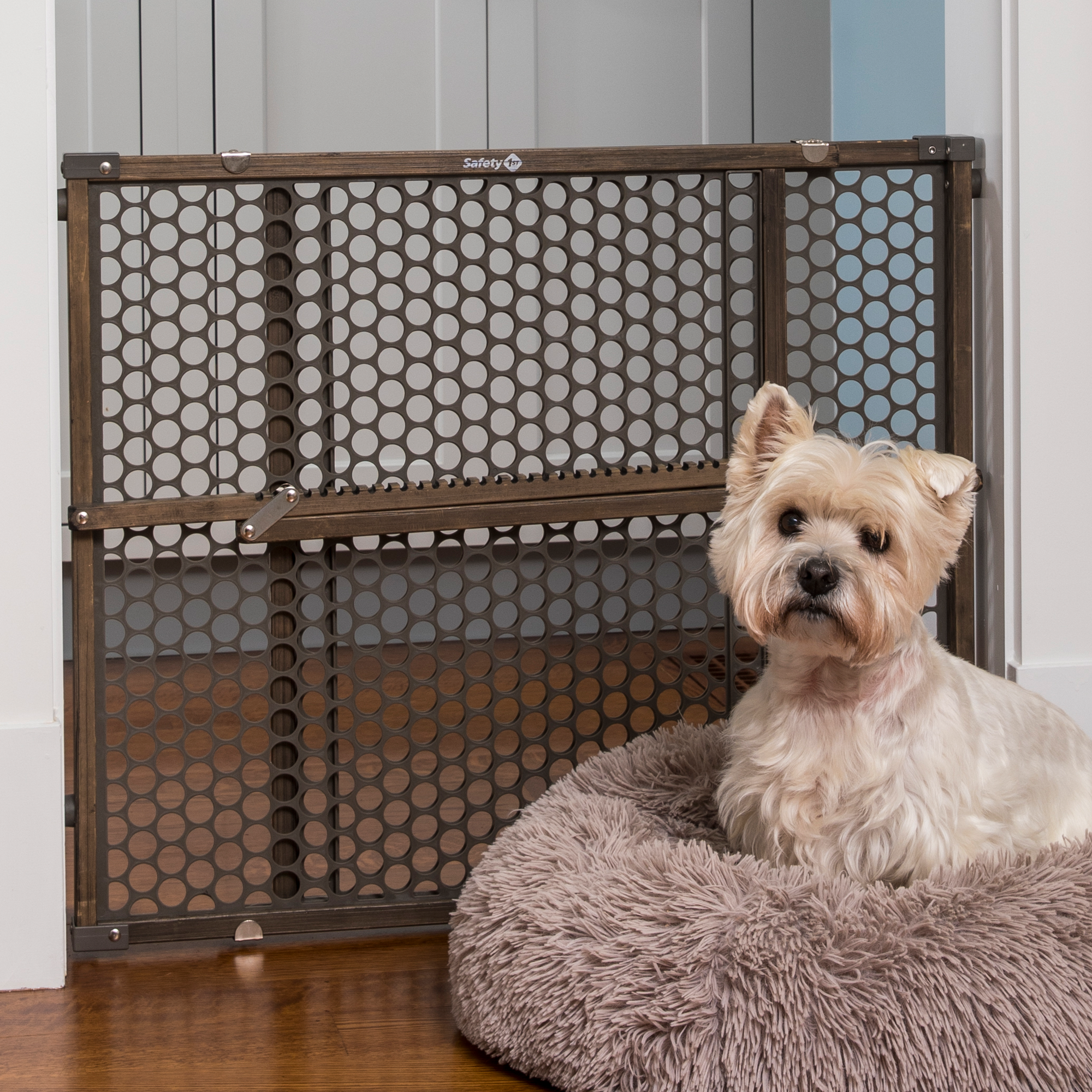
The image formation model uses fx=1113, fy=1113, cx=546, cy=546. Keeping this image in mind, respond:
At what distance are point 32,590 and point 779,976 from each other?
0.85 metres

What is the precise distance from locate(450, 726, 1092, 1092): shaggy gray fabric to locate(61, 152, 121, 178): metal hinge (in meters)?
0.88

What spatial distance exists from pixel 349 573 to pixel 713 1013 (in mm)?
662

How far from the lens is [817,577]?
Answer: 0.96 meters

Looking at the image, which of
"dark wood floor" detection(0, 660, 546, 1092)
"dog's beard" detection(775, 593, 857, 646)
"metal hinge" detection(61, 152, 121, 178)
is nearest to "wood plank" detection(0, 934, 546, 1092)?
"dark wood floor" detection(0, 660, 546, 1092)

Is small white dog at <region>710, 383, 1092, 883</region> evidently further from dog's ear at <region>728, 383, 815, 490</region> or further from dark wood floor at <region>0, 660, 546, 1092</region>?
dark wood floor at <region>0, 660, 546, 1092</region>

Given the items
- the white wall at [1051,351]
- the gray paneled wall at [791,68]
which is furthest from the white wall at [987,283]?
the gray paneled wall at [791,68]

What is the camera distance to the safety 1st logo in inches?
50.7

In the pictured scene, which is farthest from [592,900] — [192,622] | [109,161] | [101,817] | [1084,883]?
[192,622]

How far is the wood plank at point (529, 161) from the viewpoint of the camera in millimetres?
1257

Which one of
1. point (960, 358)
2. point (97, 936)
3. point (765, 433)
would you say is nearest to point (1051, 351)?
point (960, 358)

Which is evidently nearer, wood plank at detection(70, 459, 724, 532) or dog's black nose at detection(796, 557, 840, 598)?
dog's black nose at detection(796, 557, 840, 598)

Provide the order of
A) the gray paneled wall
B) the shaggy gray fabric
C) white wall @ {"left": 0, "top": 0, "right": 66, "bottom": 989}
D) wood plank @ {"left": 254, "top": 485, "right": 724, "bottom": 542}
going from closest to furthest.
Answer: the shaggy gray fabric
white wall @ {"left": 0, "top": 0, "right": 66, "bottom": 989}
wood plank @ {"left": 254, "top": 485, "right": 724, "bottom": 542}
the gray paneled wall

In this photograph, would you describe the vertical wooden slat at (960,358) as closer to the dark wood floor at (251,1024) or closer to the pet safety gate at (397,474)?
the pet safety gate at (397,474)

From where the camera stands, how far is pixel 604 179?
4.40 ft
